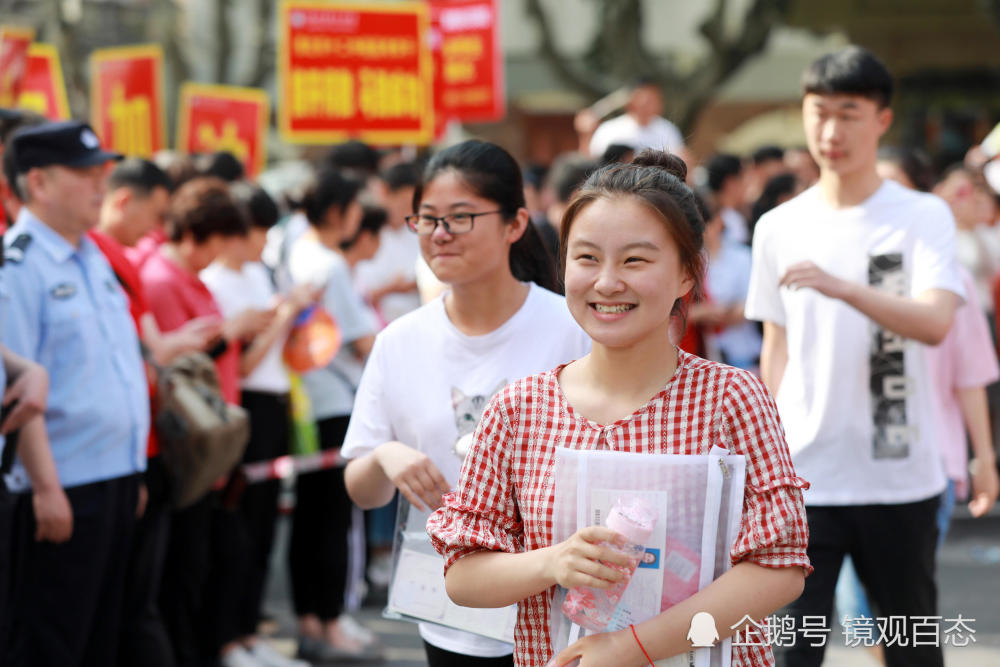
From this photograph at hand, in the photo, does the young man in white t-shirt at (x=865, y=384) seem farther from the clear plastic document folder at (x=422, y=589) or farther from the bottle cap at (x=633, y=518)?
the bottle cap at (x=633, y=518)

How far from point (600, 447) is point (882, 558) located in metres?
1.95

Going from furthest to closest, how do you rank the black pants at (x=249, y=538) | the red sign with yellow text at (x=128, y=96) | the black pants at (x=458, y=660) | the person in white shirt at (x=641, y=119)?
the person in white shirt at (x=641, y=119) < the red sign with yellow text at (x=128, y=96) < the black pants at (x=249, y=538) < the black pants at (x=458, y=660)

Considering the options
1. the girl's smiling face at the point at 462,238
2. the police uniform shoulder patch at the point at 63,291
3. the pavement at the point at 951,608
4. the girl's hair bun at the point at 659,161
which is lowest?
the pavement at the point at 951,608

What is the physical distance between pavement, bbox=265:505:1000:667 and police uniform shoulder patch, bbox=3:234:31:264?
276 centimetres

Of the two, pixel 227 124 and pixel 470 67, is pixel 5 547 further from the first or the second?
pixel 470 67

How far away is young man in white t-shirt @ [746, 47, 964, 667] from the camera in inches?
155

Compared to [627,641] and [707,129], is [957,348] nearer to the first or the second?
[627,641]

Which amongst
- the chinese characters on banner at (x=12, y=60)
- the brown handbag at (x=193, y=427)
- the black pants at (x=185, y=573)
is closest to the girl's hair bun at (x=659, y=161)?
the brown handbag at (x=193, y=427)

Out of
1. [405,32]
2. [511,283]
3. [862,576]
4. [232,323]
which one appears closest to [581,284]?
[511,283]

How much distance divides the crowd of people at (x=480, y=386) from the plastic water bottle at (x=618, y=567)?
33mm

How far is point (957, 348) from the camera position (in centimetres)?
496

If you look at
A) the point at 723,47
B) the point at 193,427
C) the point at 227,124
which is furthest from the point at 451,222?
the point at 723,47

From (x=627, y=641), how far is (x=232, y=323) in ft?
12.1

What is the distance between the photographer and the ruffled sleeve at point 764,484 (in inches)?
86.7
